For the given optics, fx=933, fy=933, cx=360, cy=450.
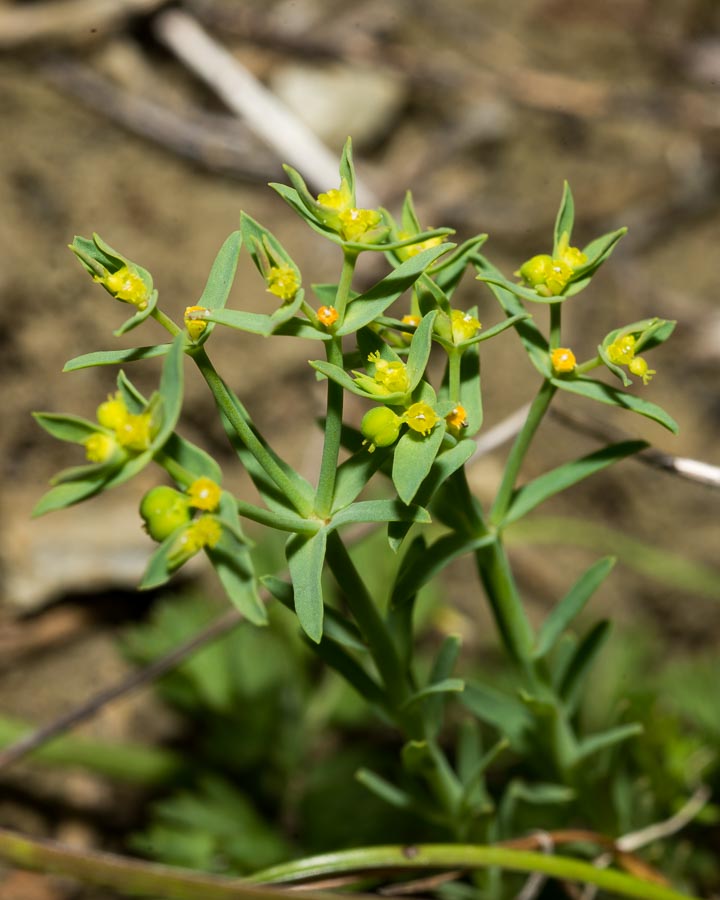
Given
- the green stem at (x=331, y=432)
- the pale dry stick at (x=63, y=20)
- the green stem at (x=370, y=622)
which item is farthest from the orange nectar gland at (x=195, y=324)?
the pale dry stick at (x=63, y=20)

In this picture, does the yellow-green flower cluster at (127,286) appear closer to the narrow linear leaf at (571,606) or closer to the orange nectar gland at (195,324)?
the orange nectar gland at (195,324)

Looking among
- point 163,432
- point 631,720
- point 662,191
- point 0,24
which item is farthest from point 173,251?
point 163,432

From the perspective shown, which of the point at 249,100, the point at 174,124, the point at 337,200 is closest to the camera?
the point at 337,200

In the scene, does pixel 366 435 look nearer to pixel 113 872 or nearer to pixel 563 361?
pixel 563 361

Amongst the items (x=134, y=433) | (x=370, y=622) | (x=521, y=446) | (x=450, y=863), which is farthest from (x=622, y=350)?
(x=450, y=863)

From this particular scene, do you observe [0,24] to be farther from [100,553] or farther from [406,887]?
[406,887]

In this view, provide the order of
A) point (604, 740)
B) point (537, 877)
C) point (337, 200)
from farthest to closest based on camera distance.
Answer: point (537, 877)
point (604, 740)
point (337, 200)
